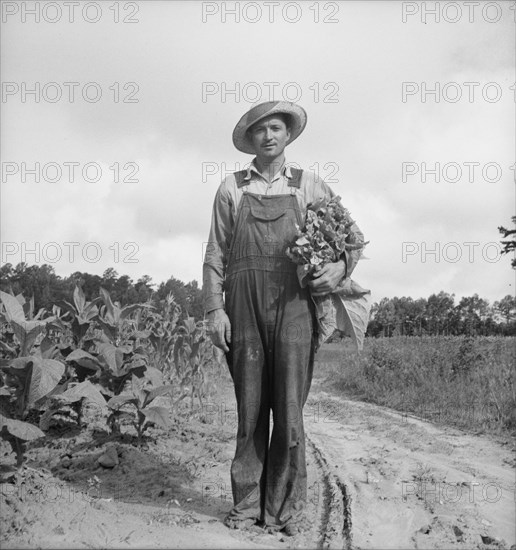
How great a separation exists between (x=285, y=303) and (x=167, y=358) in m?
5.02

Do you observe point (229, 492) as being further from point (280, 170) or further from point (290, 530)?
point (280, 170)

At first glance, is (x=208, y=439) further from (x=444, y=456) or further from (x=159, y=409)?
(x=444, y=456)

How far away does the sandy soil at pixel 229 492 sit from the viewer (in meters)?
2.83

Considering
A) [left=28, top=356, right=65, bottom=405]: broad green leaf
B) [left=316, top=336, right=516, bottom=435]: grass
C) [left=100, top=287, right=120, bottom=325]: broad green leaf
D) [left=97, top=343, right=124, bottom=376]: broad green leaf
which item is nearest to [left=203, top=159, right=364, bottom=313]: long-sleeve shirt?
[left=28, top=356, right=65, bottom=405]: broad green leaf

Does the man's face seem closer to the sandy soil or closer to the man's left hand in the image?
the man's left hand

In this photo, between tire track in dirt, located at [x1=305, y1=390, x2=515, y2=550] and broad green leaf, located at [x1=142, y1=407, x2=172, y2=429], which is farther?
broad green leaf, located at [x1=142, y1=407, x2=172, y2=429]

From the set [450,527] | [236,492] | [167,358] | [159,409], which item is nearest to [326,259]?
[236,492]

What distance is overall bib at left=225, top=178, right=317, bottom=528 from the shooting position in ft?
10.0

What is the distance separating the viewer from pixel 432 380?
793 centimetres

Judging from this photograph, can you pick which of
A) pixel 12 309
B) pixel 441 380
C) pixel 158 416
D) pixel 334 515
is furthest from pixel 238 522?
pixel 441 380

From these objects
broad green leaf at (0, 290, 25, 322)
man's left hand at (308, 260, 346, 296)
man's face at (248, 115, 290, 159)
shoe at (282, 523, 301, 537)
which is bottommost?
shoe at (282, 523, 301, 537)

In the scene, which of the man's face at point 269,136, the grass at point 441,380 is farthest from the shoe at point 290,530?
the grass at point 441,380

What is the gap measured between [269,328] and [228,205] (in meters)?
0.74

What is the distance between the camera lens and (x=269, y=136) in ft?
10.5
